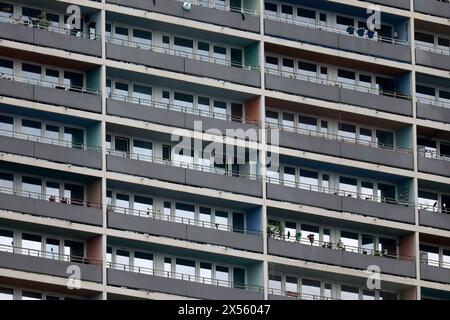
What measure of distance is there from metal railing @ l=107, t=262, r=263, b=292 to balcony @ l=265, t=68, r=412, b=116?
12.1 meters

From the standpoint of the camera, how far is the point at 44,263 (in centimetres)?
9181

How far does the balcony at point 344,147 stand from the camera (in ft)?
335

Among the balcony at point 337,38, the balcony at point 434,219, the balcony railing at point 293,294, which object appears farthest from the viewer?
the balcony at point 434,219

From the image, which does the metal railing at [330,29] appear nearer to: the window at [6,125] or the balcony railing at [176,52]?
the balcony railing at [176,52]

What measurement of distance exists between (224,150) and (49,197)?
37.0 feet

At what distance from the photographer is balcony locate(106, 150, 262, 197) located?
96.3m

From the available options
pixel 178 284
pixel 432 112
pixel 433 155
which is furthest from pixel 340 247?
pixel 178 284

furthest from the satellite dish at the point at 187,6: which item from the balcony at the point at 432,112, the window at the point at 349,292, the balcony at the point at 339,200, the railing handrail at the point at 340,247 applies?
the window at the point at 349,292

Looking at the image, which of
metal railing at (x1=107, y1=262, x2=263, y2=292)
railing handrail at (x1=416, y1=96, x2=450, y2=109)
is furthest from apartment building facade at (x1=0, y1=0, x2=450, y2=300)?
railing handrail at (x1=416, y1=96, x2=450, y2=109)

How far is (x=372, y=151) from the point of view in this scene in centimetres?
10450

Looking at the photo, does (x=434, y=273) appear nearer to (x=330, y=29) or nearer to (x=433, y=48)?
(x=433, y=48)

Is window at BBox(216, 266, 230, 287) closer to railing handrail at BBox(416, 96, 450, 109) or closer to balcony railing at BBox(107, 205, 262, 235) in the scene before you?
balcony railing at BBox(107, 205, 262, 235)

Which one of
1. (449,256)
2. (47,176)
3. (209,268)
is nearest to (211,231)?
(209,268)

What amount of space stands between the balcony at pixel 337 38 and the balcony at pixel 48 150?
47.6 ft
